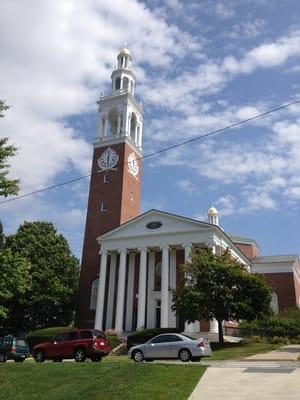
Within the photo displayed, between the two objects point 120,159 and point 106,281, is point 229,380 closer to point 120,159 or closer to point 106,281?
point 106,281

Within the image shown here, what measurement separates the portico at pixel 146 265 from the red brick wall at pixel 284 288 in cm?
1040

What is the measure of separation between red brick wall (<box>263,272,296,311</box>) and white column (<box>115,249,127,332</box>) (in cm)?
1950

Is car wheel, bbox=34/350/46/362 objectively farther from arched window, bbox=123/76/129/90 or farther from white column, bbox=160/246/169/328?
arched window, bbox=123/76/129/90

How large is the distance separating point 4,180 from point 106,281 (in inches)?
1053

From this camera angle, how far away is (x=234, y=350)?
1133 inches

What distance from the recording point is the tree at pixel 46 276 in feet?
151

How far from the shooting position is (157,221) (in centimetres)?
4550

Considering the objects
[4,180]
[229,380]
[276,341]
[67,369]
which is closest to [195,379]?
[229,380]

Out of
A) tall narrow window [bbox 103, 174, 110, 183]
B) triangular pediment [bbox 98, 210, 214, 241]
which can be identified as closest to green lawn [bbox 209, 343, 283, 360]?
triangular pediment [bbox 98, 210, 214, 241]

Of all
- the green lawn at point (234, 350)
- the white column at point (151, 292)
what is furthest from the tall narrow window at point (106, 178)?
the green lawn at point (234, 350)

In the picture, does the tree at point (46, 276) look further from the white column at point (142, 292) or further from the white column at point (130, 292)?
the white column at point (142, 292)

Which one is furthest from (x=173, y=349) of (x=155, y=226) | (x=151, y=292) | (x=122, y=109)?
(x=122, y=109)

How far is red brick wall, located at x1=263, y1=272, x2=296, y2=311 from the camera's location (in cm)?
5247

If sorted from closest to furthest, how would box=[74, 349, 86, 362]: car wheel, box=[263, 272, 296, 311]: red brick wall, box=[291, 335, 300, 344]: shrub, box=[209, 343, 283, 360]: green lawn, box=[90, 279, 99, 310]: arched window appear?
box=[74, 349, 86, 362]: car wheel < box=[209, 343, 283, 360]: green lawn < box=[291, 335, 300, 344]: shrub < box=[90, 279, 99, 310]: arched window < box=[263, 272, 296, 311]: red brick wall
